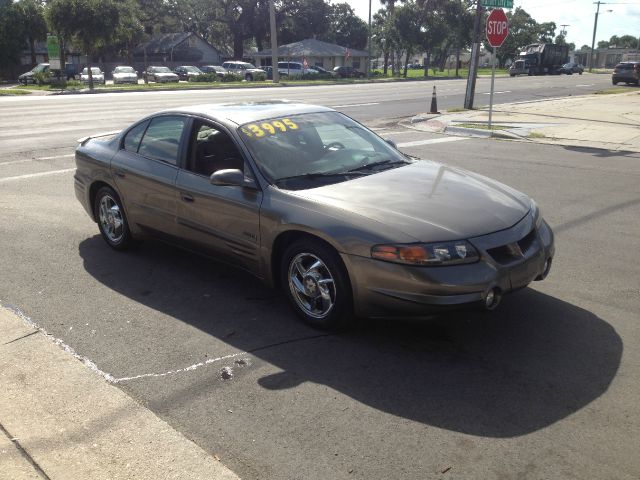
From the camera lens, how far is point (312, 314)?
4492 millimetres

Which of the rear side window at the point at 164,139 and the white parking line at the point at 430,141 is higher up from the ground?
the rear side window at the point at 164,139

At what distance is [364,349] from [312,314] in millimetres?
504

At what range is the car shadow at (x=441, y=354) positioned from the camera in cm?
349

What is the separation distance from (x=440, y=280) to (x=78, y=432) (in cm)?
220

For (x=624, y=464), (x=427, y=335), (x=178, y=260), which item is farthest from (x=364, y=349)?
(x=178, y=260)

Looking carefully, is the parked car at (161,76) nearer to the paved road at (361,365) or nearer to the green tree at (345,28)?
the paved road at (361,365)

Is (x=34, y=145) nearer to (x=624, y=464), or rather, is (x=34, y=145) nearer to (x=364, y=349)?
(x=364, y=349)

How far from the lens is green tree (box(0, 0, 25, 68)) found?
2224 inches

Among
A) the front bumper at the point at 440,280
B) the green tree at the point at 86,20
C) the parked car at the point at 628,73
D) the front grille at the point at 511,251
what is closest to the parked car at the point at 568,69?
the parked car at the point at 628,73

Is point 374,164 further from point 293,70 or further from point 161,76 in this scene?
point 293,70

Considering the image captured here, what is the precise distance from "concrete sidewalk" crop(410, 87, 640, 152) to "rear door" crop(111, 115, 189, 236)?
10.5m

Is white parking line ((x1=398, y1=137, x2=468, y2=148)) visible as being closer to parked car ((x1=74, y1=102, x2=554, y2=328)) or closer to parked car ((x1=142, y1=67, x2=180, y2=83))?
parked car ((x1=74, y1=102, x2=554, y2=328))

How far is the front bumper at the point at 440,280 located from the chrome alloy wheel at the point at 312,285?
10.0 inches

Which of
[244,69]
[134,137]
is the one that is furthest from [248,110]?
[244,69]
